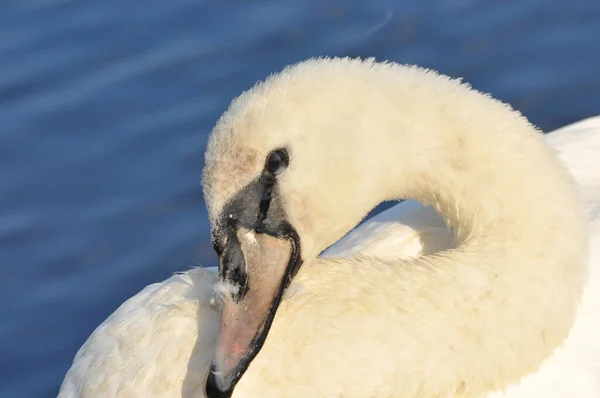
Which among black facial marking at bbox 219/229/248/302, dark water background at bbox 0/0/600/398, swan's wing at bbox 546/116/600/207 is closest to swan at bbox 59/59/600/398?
black facial marking at bbox 219/229/248/302

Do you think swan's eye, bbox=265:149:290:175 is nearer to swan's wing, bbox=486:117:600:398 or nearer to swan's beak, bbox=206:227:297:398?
swan's beak, bbox=206:227:297:398

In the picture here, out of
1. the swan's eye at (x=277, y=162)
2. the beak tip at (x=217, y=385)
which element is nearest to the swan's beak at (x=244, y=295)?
the beak tip at (x=217, y=385)

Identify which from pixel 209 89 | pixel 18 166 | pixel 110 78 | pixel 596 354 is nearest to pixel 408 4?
pixel 209 89

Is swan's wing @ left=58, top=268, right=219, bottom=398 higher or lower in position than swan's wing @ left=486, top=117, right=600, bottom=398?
higher

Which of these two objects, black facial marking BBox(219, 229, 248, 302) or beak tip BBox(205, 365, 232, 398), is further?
black facial marking BBox(219, 229, 248, 302)

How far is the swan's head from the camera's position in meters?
3.58

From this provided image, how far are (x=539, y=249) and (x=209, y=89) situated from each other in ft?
10.9

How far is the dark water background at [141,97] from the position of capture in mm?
5801

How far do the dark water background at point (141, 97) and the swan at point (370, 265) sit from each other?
1732 mm

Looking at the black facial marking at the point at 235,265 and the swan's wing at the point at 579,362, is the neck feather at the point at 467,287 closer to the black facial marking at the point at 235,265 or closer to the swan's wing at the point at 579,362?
the swan's wing at the point at 579,362

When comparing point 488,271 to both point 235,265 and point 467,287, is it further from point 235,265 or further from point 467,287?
point 235,265

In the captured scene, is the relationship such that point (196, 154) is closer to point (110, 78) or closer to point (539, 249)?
point (110, 78)

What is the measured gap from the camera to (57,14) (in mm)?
7539

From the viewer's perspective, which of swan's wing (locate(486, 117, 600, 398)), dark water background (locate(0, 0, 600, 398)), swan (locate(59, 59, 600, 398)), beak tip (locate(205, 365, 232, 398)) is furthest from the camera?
dark water background (locate(0, 0, 600, 398))
